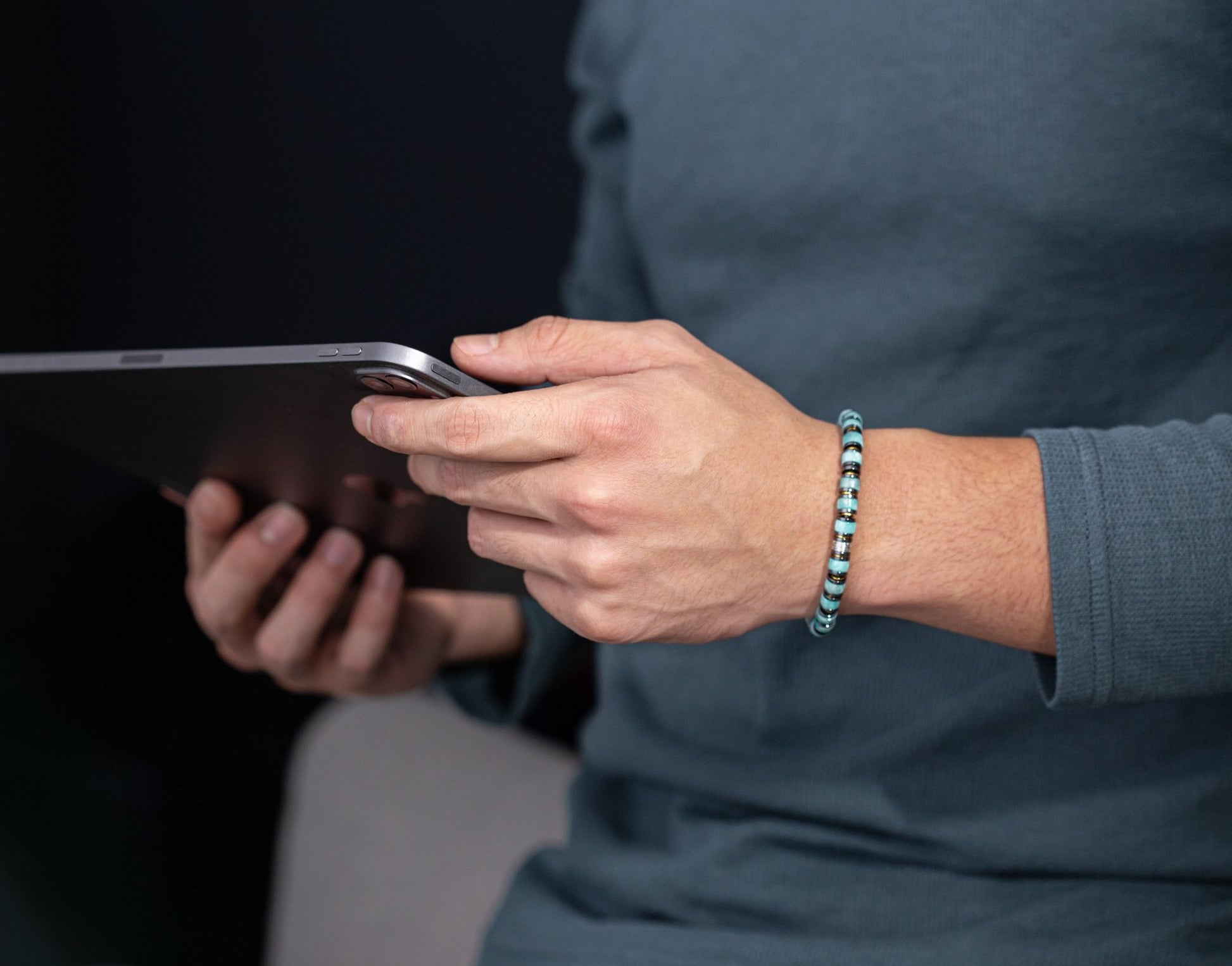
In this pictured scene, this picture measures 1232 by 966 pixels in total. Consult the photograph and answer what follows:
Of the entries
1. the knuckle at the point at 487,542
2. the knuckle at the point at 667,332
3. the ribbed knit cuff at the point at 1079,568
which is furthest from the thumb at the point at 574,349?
the ribbed knit cuff at the point at 1079,568

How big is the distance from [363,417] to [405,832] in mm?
912

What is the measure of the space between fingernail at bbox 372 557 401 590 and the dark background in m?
0.74

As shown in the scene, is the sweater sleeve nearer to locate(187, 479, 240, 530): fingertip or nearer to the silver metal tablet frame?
the silver metal tablet frame

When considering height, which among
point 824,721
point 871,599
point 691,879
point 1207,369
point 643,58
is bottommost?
point 691,879

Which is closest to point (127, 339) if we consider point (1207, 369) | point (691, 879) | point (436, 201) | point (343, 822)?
point (436, 201)

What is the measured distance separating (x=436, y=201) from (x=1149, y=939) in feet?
4.86

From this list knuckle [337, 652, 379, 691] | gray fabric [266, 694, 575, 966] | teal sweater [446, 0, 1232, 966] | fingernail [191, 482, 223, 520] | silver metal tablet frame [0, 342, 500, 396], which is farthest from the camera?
gray fabric [266, 694, 575, 966]

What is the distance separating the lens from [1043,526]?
0.61 meters

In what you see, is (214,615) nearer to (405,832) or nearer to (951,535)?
(405,832)

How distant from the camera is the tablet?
560 millimetres

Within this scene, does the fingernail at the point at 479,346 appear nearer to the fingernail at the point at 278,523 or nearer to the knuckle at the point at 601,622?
the knuckle at the point at 601,622

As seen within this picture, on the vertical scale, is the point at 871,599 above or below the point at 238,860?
above

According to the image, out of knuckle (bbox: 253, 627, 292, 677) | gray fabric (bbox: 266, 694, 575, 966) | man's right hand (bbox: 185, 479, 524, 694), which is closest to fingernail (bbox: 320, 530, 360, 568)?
man's right hand (bbox: 185, 479, 524, 694)

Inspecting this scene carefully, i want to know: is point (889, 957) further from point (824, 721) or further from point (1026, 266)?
point (1026, 266)
